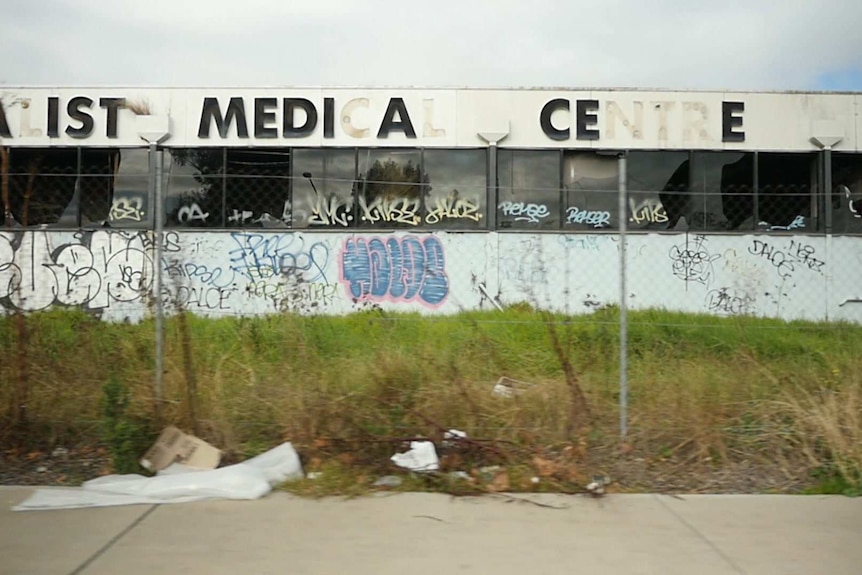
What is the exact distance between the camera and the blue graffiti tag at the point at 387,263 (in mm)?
14047

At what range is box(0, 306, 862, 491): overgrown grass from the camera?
630cm

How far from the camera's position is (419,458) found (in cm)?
610

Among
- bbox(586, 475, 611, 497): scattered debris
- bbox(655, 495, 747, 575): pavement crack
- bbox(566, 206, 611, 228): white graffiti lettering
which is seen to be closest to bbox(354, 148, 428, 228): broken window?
bbox(566, 206, 611, 228): white graffiti lettering

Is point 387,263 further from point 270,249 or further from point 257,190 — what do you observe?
point 257,190

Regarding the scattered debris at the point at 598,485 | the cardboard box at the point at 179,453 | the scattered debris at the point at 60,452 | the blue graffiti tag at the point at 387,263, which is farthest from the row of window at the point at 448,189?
the scattered debris at the point at 598,485

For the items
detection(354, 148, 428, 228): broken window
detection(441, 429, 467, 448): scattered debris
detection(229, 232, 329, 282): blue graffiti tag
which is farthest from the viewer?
detection(354, 148, 428, 228): broken window

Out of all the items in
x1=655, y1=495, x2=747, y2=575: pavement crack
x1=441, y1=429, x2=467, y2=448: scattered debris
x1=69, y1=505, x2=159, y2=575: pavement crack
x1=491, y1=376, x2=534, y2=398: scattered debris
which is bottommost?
x1=655, y1=495, x2=747, y2=575: pavement crack

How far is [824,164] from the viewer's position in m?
16.2

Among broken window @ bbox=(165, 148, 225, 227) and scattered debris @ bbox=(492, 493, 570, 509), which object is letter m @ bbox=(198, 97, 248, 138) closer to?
broken window @ bbox=(165, 148, 225, 227)

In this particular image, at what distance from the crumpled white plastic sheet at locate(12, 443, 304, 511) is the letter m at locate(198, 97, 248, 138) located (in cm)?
1100

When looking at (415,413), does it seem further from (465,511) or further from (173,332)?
(173,332)

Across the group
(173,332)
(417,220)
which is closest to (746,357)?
(173,332)

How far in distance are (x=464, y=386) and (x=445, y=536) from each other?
6.11ft

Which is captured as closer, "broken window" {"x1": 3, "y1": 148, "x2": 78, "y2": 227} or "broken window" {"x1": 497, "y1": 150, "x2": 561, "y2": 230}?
"broken window" {"x1": 3, "y1": 148, "x2": 78, "y2": 227}
